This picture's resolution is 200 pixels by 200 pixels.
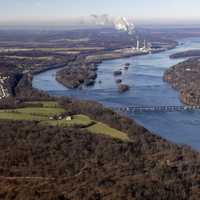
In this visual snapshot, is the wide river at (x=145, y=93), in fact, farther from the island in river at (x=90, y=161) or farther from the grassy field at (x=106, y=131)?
the grassy field at (x=106, y=131)

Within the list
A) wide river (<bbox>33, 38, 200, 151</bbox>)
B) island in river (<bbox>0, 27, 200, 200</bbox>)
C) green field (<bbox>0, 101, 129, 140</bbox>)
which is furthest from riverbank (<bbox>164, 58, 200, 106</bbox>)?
green field (<bbox>0, 101, 129, 140</bbox>)

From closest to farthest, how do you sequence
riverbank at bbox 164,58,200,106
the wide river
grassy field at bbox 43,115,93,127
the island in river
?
the island in river < grassy field at bbox 43,115,93,127 < the wide river < riverbank at bbox 164,58,200,106

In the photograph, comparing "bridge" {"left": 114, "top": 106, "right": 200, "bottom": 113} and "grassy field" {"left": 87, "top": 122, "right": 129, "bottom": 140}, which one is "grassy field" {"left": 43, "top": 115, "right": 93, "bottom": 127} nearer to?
"grassy field" {"left": 87, "top": 122, "right": 129, "bottom": 140}

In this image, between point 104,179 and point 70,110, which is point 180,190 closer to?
point 104,179

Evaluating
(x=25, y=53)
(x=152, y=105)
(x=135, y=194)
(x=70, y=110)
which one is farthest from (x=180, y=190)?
(x=25, y=53)

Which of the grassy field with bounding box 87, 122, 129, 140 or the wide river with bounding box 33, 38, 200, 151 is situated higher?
the grassy field with bounding box 87, 122, 129, 140

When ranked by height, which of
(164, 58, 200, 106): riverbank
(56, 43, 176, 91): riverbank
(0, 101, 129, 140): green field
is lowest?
(56, 43, 176, 91): riverbank

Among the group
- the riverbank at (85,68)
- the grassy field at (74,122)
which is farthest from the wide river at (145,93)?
the grassy field at (74,122)

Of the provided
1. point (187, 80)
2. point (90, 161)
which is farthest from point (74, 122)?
point (187, 80)
